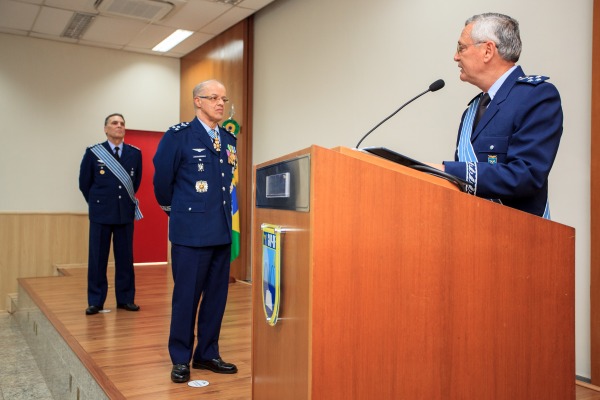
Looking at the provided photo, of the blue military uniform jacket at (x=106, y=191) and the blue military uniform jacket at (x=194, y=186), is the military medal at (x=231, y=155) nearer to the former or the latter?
the blue military uniform jacket at (x=194, y=186)

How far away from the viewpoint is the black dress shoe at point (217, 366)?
2641 mm

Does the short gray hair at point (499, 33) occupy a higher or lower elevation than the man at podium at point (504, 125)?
higher

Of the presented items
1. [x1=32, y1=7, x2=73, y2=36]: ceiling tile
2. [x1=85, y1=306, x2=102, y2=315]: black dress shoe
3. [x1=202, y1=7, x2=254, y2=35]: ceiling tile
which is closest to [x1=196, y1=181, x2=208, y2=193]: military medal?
[x1=85, y1=306, x2=102, y2=315]: black dress shoe

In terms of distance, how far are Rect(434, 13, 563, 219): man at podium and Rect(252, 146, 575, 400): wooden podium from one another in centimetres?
11

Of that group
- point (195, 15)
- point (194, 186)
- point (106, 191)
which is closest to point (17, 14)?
point (195, 15)

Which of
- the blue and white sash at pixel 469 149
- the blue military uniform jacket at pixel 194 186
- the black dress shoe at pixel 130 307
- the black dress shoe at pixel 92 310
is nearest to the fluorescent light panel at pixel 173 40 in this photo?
the black dress shoe at pixel 130 307

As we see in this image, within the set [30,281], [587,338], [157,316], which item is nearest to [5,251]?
[30,281]

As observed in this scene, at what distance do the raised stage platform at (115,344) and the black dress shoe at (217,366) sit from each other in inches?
1.3

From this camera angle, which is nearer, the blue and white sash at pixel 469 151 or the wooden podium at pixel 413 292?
the wooden podium at pixel 413 292

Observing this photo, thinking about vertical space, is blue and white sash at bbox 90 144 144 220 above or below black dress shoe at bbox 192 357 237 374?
above

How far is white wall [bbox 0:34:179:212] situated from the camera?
6.31 meters

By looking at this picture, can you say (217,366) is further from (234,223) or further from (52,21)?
(52,21)

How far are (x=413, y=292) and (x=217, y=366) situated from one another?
1.82 m

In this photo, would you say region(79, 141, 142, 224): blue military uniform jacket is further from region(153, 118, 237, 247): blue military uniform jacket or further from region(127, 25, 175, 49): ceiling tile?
region(127, 25, 175, 49): ceiling tile
